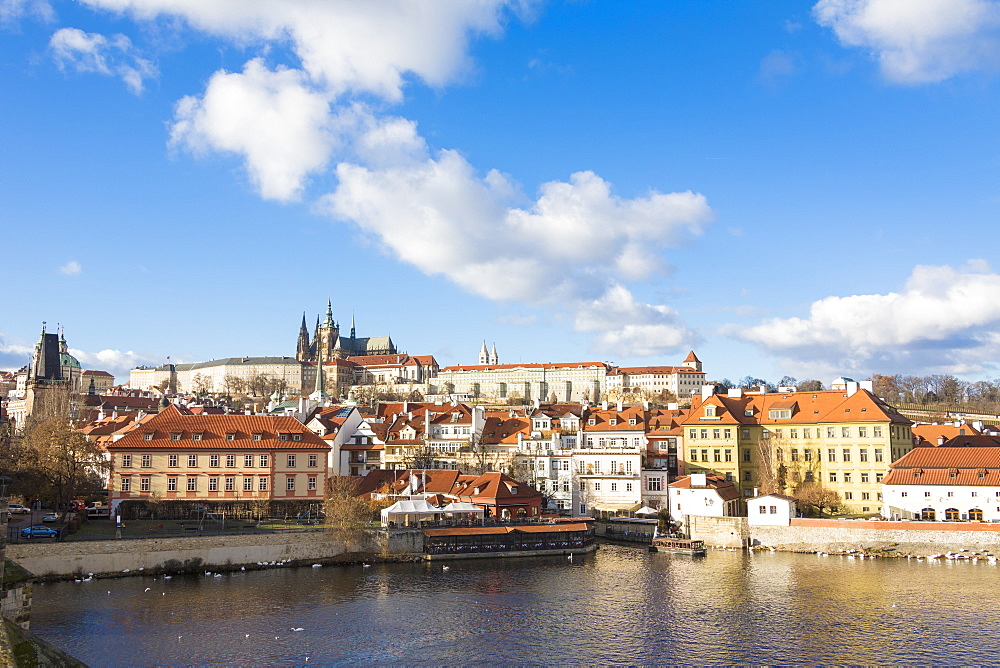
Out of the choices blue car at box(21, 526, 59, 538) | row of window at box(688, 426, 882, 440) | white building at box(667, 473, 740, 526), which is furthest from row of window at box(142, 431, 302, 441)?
row of window at box(688, 426, 882, 440)

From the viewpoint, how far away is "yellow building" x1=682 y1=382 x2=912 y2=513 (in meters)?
64.0

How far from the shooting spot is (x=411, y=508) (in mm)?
53562

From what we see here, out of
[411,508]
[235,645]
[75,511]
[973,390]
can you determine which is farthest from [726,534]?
[973,390]

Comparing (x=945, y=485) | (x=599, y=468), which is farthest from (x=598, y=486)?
(x=945, y=485)

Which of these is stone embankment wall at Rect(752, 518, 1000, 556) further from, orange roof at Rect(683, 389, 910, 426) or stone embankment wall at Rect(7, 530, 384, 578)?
stone embankment wall at Rect(7, 530, 384, 578)

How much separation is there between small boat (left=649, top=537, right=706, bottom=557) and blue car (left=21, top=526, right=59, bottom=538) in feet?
114

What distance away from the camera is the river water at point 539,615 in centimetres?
3047

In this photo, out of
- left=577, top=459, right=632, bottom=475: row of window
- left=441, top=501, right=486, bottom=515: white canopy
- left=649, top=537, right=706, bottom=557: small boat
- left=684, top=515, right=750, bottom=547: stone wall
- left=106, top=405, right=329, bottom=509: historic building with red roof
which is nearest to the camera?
left=649, top=537, right=706, bottom=557: small boat

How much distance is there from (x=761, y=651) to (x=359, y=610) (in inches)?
657

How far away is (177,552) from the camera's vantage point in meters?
45.3

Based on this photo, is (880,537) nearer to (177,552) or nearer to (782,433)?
(782,433)

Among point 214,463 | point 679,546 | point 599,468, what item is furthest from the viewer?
point 599,468

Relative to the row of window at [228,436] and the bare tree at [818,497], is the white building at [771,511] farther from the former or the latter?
the row of window at [228,436]

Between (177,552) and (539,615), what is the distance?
20.9m
